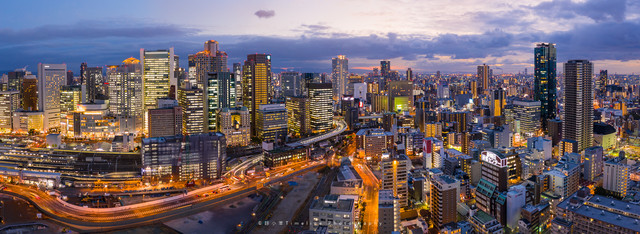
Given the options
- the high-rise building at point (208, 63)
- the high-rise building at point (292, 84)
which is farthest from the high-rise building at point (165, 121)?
the high-rise building at point (292, 84)

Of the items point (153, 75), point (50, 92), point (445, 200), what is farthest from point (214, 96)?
point (445, 200)

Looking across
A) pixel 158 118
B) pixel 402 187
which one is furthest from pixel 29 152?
pixel 402 187

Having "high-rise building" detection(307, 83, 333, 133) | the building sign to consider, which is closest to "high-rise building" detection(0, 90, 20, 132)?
"high-rise building" detection(307, 83, 333, 133)

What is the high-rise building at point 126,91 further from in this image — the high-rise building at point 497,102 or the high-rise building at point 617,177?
the high-rise building at point 497,102

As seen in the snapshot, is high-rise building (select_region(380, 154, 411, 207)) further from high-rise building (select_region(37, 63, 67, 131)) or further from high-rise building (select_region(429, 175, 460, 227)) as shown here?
high-rise building (select_region(37, 63, 67, 131))

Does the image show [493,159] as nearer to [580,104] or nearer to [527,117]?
[580,104]

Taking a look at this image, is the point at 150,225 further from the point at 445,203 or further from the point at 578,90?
the point at 578,90
